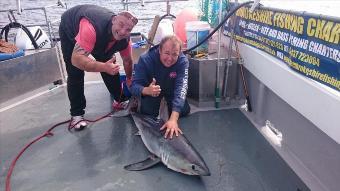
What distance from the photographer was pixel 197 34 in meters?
3.75

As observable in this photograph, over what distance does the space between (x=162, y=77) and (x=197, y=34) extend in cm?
82

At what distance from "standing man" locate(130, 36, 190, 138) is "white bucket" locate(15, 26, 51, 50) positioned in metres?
2.57

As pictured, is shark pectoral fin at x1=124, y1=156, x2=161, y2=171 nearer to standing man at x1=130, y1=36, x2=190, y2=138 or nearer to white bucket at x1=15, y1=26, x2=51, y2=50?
standing man at x1=130, y1=36, x2=190, y2=138

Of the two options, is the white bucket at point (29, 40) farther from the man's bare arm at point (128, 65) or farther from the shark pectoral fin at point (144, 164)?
the shark pectoral fin at point (144, 164)

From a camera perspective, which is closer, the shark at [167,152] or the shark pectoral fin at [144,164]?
the shark at [167,152]

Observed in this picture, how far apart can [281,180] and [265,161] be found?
29 centimetres

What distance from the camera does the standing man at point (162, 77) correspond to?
302 centimetres

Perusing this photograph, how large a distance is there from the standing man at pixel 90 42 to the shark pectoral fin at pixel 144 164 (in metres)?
0.96

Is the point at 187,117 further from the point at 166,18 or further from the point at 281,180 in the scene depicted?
the point at 166,18

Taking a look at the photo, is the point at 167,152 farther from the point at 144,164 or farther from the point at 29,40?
the point at 29,40

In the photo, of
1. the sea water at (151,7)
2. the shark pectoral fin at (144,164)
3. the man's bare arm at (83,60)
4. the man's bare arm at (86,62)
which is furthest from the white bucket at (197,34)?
the shark pectoral fin at (144,164)

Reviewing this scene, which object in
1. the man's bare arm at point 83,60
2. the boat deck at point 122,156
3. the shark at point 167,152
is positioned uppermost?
the man's bare arm at point 83,60

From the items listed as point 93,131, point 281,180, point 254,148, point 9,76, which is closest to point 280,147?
point 254,148

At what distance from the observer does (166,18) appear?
5.35 meters
